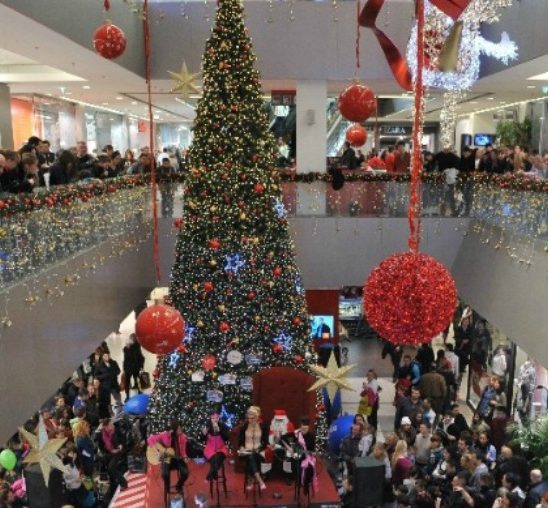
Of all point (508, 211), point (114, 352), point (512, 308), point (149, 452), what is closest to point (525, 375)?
point (512, 308)

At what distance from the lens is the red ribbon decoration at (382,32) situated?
3.60 m

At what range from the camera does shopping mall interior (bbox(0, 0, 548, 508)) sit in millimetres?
7973

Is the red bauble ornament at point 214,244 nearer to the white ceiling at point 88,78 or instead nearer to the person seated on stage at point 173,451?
the person seated on stage at point 173,451

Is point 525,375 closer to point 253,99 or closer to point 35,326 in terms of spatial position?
point 253,99

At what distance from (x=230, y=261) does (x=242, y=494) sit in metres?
3.47

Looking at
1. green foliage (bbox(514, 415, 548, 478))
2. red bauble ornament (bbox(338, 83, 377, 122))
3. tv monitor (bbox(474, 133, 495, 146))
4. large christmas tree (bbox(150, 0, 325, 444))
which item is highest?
tv monitor (bbox(474, 133, 495, 146))

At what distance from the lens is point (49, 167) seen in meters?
10.7

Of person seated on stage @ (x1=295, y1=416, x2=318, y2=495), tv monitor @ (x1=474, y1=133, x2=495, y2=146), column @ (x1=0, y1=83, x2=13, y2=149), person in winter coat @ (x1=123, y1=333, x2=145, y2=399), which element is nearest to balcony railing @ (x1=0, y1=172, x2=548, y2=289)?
person in winter coat @ (x1=123, y1=333, x2=145, y2=399)

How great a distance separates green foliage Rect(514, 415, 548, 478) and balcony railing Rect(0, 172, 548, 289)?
2.81 m

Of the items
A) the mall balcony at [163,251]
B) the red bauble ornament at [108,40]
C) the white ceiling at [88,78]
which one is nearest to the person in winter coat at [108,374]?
the mall balcony at [163,251]

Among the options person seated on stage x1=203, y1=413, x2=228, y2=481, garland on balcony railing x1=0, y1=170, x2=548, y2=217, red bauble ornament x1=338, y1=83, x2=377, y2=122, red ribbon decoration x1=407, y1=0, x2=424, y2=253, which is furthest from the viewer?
person seated on stage x1=203, y1=413, x2=228, y2=481

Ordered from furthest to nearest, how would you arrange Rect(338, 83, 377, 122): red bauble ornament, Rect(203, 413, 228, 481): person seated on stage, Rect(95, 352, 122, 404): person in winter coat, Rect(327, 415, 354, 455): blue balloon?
Rect(95, 352, 122, 404): person in winter coat → Rect(327, 415, 354, 455): blue balloon → Rect(203, 413, 228, 481): person seated on stage → Rect(338, 83, 377, 122): red bauble ornament

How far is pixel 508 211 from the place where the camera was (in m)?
11.8

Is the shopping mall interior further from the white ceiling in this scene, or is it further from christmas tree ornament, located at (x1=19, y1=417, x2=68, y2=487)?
the white ceiling
